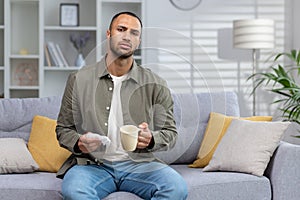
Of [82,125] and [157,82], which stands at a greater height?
[157,82]

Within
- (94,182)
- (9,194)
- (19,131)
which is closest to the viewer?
(94,182)

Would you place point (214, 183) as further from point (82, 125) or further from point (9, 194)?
point (9, 194)

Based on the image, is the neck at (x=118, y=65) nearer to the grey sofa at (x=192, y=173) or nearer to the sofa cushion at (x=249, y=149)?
the grey sofa at (x=192, y=173)

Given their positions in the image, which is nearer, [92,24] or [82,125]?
[82,125]

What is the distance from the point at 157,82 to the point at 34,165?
1.03m

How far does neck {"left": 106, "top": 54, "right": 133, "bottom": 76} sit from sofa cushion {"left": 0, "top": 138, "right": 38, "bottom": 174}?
915 millimetres

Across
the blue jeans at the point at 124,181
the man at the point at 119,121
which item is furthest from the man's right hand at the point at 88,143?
the blue jeans at the point at 124,181

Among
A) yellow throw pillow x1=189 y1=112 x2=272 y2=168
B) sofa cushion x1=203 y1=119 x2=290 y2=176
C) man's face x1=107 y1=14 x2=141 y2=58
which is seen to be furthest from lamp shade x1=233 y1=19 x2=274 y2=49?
man's face x1=107 y1=14 x2=141 y2=58

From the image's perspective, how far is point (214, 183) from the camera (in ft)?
9.19

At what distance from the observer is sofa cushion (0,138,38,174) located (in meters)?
2.96

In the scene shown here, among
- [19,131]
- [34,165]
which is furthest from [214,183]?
[19,131]

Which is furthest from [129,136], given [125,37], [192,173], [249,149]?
[249,149]

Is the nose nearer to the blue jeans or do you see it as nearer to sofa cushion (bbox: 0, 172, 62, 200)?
the blue jeans

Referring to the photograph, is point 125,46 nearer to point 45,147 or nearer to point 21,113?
point 45,147
